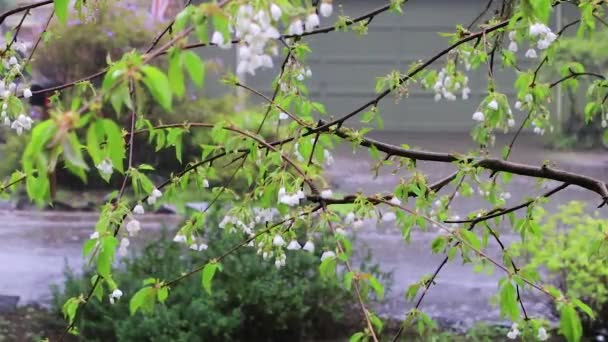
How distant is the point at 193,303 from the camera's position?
142 inches

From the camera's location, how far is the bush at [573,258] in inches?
150

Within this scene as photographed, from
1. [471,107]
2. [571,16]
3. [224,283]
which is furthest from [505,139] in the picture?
[224,283]

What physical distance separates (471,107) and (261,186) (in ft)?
10.1

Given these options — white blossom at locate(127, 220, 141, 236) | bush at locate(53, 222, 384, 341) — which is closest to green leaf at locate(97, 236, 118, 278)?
white blossom at locate(127, 220, 141, 236)

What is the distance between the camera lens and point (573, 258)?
393 centimetres

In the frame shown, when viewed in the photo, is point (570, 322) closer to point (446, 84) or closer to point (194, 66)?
point (194, 66)

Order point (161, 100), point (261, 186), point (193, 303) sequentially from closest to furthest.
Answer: point (161, 100) < point (261, 186) < point (193, 303)

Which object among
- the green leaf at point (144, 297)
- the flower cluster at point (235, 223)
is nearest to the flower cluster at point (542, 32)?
the flower cluster at point (235, 223)

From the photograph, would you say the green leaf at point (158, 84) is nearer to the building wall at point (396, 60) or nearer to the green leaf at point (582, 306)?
→ the green leaf at point (582, 306)

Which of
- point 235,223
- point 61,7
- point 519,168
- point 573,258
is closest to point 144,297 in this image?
point 235,223

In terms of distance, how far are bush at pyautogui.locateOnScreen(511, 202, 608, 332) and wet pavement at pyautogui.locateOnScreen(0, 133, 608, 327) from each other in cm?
35

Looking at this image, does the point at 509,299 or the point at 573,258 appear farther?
the point at 573,258

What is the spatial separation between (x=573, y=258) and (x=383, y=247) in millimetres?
1136

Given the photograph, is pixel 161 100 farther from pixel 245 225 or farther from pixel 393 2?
Result: pixel 393 2
